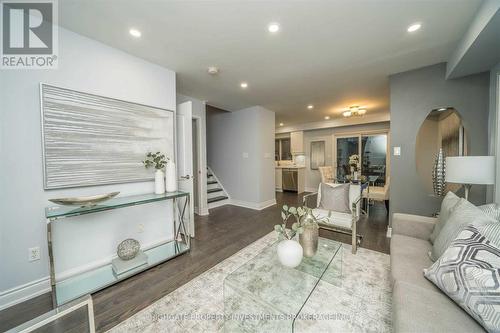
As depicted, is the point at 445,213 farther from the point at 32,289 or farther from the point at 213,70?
the point at 32,289

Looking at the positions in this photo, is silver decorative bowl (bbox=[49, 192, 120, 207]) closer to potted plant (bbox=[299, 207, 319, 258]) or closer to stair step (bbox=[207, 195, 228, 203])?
potted plant (bbox=[299, 207, 319, 258])

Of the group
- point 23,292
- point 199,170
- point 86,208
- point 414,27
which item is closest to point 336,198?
point 414,27

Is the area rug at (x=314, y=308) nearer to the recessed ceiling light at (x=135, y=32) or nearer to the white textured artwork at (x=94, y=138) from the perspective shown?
the white textured artwork at (x=94, y=138)

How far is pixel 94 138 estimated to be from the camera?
2.05 metres

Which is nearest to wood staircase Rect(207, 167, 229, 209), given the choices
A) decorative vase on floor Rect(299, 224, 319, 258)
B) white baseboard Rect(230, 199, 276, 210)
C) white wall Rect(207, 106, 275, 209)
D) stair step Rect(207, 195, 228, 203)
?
stair step Rect(207, 195, 228, 203)

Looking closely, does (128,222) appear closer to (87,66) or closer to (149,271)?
(149,271)

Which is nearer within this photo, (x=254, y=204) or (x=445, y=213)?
(x=445, y=213)

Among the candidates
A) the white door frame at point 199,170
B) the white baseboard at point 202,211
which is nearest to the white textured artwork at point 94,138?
the white door frame at point 199,170

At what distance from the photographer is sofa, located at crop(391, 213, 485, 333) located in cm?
87

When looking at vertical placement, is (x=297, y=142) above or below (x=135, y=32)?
below

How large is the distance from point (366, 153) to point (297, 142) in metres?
2.32

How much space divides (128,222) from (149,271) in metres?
0.67

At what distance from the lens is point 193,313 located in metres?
1.50

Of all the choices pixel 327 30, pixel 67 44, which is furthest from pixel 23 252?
pixel 327 30
